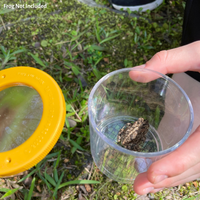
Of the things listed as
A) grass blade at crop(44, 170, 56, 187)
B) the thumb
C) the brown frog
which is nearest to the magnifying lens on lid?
grass blade at crop(44, 170, 56, 187)

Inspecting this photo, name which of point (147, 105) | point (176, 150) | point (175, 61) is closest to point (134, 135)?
point (147, 105)

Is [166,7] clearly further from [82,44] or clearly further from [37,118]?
[37,118]

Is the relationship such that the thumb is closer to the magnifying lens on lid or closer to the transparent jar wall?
the transparent jar wall

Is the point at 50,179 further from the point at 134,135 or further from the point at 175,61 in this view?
the point at 175,61

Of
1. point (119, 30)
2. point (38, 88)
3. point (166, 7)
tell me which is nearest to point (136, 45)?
point (119, 30)

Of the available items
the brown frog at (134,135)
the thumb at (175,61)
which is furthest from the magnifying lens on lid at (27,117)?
the thumb at (175,61)

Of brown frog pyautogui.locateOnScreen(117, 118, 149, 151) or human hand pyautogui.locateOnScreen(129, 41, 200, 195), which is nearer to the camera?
human hand pyautogui.locateOnScreen(129, 41, 200, 195)
